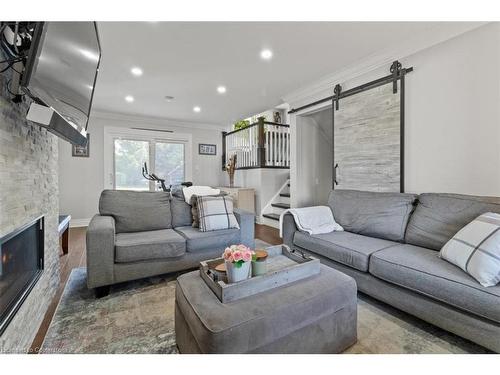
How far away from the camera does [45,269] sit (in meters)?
1.83

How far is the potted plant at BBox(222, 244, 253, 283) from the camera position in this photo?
128 cm

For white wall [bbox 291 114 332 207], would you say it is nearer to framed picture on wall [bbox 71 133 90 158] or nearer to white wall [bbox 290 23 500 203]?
white wall [bbox 290 23 500 203]

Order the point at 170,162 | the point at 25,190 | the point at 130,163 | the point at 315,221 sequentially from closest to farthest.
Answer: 1. the point at 25,190
2. the point at 315,221
3. the point at 130,163
4. the point at 170,162

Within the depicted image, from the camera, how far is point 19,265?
4.74ft

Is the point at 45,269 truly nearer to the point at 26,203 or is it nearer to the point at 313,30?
the point at 26,203

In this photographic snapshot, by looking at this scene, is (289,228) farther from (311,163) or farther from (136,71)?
(136,71)

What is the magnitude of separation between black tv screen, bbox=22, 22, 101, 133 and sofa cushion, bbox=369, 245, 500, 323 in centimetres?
227

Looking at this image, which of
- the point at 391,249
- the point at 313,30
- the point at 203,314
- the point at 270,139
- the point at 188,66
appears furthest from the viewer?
the point at 270,139

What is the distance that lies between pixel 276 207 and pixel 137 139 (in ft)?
11.4

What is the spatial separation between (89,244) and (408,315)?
2.50 meters

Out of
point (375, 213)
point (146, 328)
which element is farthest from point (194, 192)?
point (375, 213)

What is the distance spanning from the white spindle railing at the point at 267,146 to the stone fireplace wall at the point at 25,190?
3649mm

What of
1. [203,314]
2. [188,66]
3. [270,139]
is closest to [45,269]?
[203,314]

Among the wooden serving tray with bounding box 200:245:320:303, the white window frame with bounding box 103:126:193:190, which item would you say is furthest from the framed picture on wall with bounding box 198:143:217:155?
the wooden serving tray with bounding box 200:245:320:303
